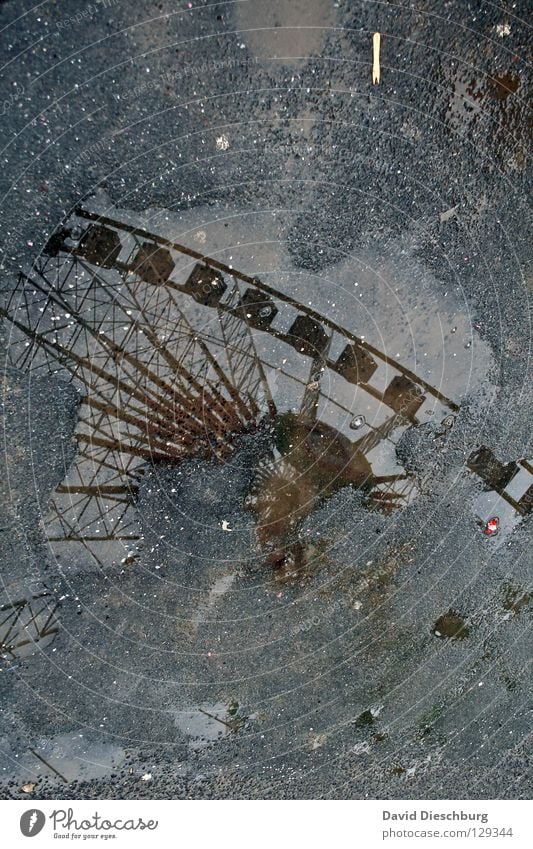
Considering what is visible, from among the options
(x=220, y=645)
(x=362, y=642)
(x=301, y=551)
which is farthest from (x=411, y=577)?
(x=220, y=645)

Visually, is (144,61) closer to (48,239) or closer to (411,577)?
(48,239)

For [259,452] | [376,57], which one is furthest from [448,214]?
[259,452]

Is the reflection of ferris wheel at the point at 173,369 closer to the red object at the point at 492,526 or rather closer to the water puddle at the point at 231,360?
the water puddle at the point at 231,360
